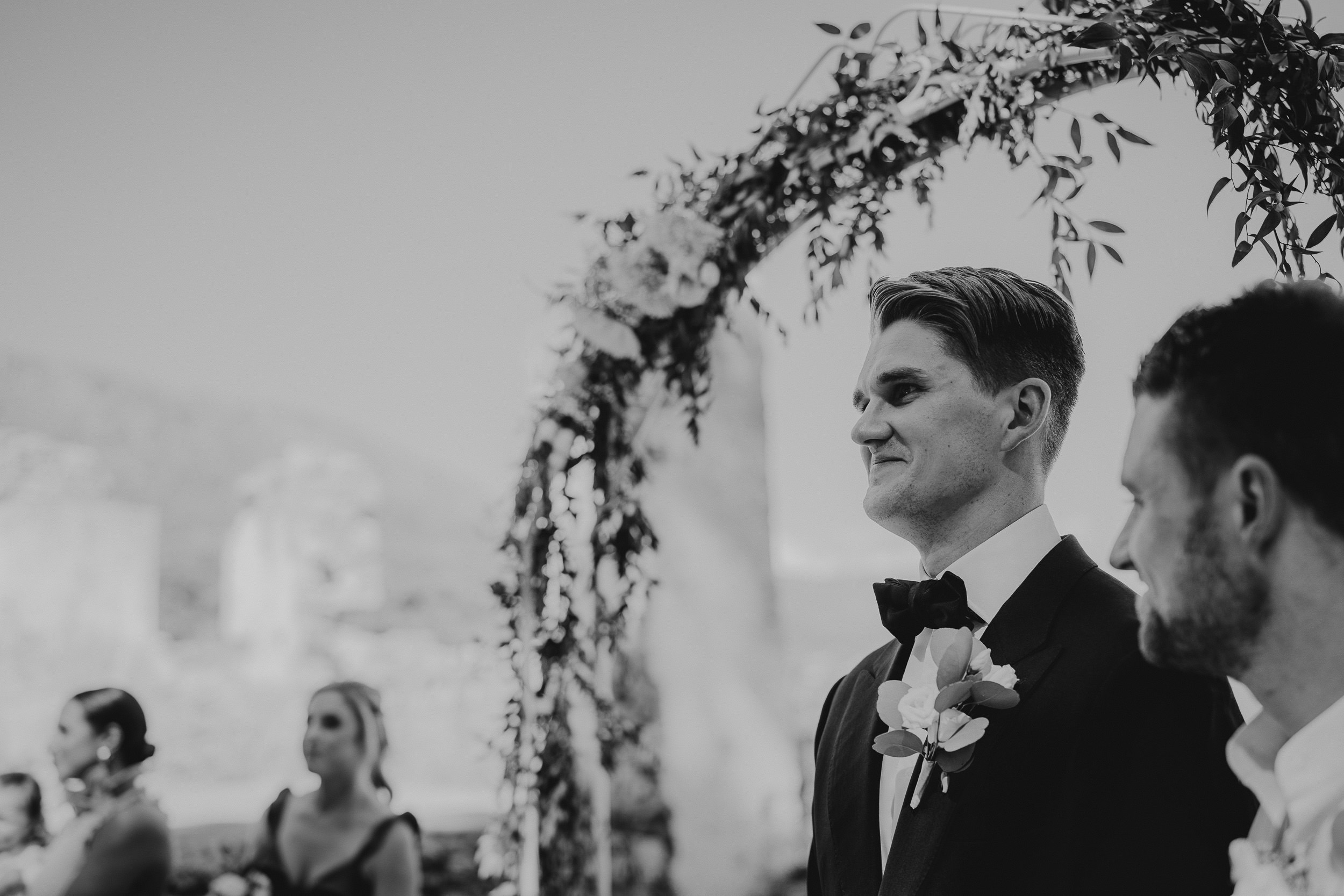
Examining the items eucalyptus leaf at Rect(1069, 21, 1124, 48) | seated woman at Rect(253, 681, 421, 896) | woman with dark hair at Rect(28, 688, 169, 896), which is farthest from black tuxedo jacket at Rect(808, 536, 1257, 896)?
woman with dark hair at Rect(28, 688, 169, 896)

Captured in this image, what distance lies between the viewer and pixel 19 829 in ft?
13.9

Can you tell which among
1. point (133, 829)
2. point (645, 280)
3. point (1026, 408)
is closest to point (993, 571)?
point (1026, 408)

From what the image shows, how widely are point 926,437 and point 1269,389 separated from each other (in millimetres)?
676

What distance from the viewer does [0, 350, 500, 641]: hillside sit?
152 ft

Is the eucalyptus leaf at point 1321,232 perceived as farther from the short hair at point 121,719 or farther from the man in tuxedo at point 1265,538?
the short hair at point 121,719

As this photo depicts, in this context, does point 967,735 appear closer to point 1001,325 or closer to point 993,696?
point 993,696

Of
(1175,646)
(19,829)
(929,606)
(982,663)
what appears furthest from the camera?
(19,829)

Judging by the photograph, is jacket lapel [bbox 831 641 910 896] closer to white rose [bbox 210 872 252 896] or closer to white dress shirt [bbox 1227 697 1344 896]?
white dress shirt [bbox 1227 697 1344 896]

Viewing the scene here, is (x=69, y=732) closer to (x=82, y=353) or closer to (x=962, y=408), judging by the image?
(x=962, y=408)

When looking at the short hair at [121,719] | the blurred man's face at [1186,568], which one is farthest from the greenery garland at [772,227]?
the short hair at [121,719]

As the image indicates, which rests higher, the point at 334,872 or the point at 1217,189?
the point at 1217,189

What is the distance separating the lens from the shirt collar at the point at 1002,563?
5.30 feet

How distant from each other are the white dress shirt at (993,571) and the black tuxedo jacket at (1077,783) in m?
0.03

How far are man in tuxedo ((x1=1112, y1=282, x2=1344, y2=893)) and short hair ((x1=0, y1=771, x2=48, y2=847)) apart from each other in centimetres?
443
